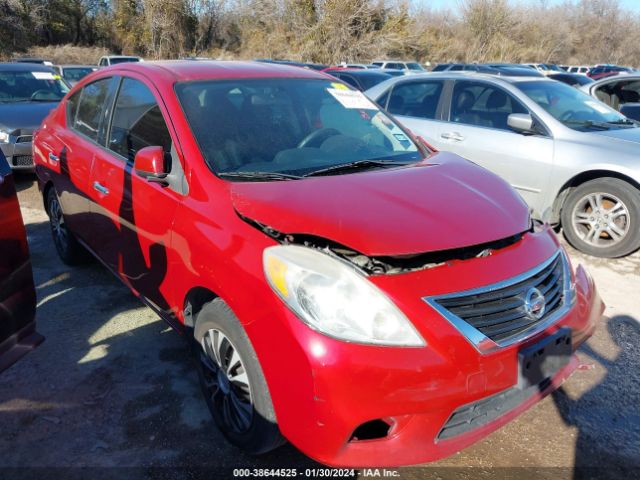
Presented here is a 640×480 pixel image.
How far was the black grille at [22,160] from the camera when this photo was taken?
7.23 meters

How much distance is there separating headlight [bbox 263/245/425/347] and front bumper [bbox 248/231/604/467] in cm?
3

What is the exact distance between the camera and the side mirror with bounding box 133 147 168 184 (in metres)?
2.60

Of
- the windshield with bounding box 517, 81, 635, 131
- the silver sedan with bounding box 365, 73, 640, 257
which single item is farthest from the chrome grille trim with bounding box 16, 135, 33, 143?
the windshield with bounding box 517, 81, 635, 131

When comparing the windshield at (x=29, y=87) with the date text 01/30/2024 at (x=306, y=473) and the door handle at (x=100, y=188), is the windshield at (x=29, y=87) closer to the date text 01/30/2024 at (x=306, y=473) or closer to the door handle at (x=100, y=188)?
the door handle at (x=100, y=188)

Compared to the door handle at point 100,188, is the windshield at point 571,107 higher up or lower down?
higher up

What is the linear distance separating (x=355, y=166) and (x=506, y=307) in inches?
46.1

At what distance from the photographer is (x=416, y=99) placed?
6367 mm

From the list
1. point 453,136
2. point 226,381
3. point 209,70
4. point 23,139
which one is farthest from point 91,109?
point 23,139

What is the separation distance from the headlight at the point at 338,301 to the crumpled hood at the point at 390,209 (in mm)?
144

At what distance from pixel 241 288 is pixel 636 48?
188 feet

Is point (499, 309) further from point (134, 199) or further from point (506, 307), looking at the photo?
point (134, 199)

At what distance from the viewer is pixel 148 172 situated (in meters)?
2.63

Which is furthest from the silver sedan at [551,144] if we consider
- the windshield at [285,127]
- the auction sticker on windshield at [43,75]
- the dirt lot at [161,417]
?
the auction sticker on windshield at [43,75]

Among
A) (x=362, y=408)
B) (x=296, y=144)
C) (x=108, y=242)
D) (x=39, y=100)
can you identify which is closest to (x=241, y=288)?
(x=362, y=408)
